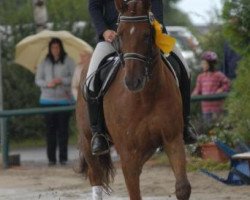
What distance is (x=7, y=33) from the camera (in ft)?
77.2

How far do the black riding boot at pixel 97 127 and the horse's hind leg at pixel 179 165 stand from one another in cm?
113

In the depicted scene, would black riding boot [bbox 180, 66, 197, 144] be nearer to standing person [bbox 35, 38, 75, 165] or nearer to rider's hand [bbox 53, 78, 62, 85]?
standing person [bbox 35, 38, 75, 165]

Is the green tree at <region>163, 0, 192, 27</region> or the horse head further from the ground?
the horse head

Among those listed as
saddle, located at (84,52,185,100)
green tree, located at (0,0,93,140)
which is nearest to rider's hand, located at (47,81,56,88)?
green tree, located at (0,0,93,140)

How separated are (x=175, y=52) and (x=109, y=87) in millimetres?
890

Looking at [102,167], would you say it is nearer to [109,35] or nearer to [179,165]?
[109,35]

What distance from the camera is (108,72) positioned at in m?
10.6

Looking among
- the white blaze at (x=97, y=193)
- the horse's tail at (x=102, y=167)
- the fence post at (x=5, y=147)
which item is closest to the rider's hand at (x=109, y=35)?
the horse's tail at (x=102, y=167)

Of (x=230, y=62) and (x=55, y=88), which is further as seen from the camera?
(x=230, y=62)

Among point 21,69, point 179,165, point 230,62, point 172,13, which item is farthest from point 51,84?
point 172,13

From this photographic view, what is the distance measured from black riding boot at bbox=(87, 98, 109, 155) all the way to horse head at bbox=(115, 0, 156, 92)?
114 cm

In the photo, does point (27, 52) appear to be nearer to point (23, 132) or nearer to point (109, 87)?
point (23, 132)

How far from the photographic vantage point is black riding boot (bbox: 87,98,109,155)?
10766mm

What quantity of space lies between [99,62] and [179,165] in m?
1.74
